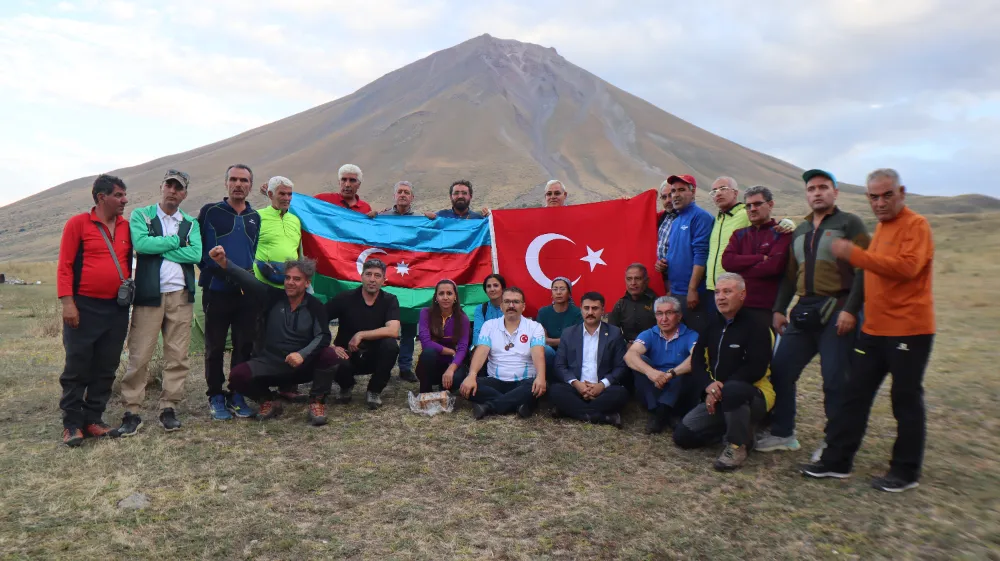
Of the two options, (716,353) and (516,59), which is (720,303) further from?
(516,59)

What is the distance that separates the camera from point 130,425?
4.91 metres

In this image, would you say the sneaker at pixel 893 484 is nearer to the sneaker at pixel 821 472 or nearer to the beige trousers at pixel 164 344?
the sneaker at pixel 821 472

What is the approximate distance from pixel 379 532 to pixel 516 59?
A: 168 metres

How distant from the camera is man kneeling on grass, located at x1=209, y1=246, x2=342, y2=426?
17.5 ft

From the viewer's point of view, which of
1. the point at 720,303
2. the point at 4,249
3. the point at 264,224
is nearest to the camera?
the point at 720,303

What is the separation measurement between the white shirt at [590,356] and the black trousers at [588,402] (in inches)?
6.0

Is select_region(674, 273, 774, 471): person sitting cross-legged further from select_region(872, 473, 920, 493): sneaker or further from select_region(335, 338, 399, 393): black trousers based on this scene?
select_region(335, 338, 399, 393): black trousers

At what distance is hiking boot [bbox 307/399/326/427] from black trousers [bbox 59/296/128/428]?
1565 millimetres

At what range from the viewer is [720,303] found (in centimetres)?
449

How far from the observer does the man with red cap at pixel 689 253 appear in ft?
18.0

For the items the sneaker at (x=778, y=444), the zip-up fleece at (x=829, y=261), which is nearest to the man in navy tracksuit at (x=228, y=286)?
the sneaker at (x=778, y=444)

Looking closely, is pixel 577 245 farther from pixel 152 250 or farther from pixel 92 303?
pixel 92 303

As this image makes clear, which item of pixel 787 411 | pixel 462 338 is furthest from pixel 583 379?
pixel 787 411

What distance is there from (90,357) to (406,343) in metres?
3.20
